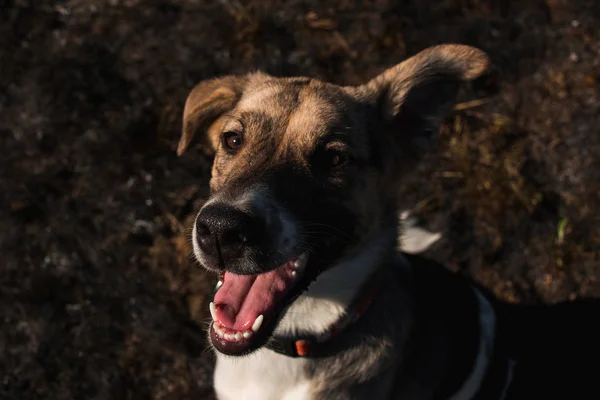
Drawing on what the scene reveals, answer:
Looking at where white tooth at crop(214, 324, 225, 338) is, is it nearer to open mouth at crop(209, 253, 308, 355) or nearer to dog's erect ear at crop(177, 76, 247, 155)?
open mouth at crop(209, 253, 308, 355)

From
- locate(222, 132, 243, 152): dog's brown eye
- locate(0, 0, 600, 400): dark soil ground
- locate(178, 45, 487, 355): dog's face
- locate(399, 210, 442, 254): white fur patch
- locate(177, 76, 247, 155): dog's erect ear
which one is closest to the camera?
locate(178, 45, 487, 355): dog's face

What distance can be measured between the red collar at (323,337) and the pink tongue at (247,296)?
0.19m

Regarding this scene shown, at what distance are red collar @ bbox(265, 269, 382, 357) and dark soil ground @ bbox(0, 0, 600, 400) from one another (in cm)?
156

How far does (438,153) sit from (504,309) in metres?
1.63

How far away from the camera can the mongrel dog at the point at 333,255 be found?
3.09m

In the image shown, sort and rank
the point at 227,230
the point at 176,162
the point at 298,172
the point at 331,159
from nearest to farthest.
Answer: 1. the point at 227,230
2. the point at 298,172
3. the point at 331,159
4. the point at 176,162

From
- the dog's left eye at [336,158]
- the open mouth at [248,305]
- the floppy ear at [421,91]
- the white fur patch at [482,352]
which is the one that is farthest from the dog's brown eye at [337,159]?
the white fur patch at [482,352]

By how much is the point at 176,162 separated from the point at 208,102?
5.56 ft

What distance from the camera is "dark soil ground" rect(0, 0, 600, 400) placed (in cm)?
478

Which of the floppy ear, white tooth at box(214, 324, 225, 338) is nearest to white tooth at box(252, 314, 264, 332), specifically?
white tooth at box(214, 324, 225, 338)

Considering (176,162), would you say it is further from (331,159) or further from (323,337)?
(323,337)

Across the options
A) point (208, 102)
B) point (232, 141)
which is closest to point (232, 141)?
point (232, 141)

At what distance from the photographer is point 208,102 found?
3729mm

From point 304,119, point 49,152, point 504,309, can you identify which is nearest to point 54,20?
point 49,152
